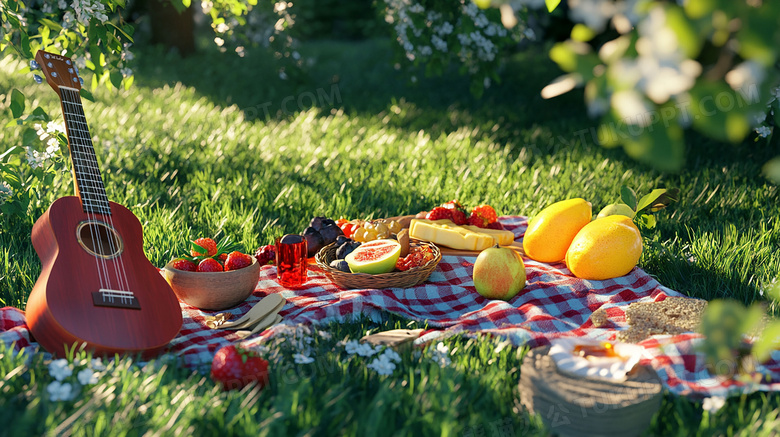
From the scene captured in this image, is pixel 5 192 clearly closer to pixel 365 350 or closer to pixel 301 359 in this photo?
pixel 301 359

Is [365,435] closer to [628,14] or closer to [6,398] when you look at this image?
[6,398]

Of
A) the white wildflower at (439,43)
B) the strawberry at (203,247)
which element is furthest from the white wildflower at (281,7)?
the strawberry at (203,247)

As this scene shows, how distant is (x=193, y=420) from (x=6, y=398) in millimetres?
654

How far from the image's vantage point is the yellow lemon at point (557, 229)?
11.8ft

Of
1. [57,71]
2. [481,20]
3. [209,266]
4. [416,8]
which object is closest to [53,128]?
[57,71]

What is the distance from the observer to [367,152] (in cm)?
633

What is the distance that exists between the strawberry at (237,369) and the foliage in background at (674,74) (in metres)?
1.61

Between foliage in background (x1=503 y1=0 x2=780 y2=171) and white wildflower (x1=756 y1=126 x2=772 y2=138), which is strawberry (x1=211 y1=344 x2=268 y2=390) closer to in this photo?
foliage in background (x1=503 y1=0 x2=780 y2=171)

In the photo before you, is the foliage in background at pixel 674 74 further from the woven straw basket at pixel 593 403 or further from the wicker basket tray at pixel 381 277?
the wicker basket tray at pixel 381 277

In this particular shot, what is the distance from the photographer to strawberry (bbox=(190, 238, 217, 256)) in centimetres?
312

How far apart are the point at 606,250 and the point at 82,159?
8.41 feet

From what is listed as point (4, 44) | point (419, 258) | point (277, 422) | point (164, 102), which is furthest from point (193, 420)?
point (164, 102)

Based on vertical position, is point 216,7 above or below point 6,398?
above

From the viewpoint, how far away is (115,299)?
2.57 m
